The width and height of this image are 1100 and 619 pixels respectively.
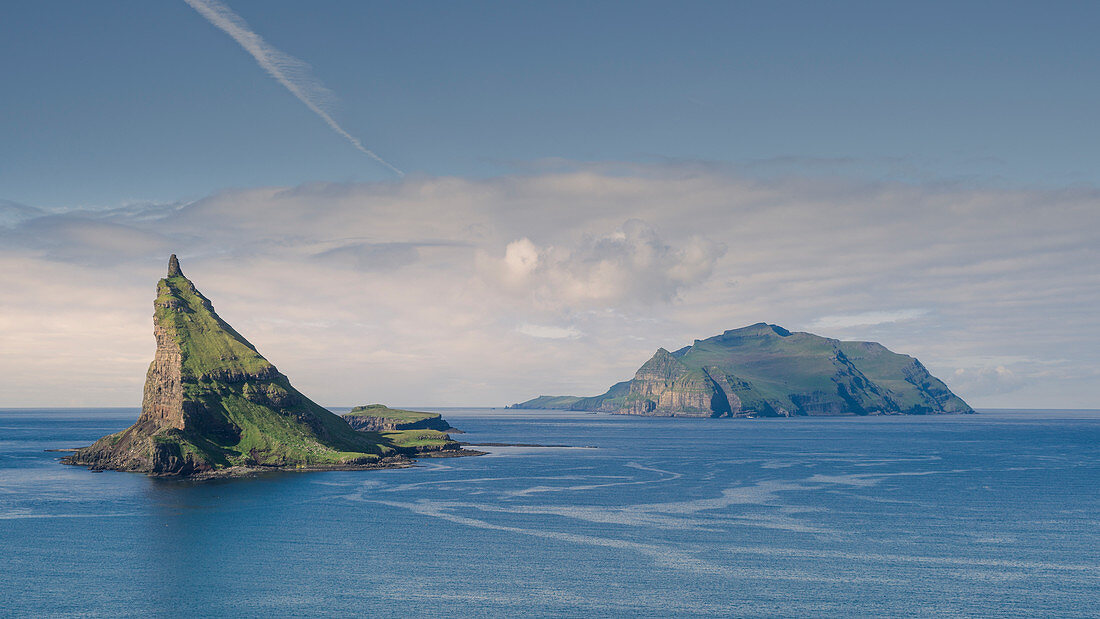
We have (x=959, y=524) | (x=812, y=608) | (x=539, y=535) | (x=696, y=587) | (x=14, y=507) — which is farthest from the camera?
(x=14, y=507)

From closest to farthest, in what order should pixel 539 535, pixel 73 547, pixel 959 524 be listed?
pixel 73 547 < pixel 539 535 < pixel 959 524

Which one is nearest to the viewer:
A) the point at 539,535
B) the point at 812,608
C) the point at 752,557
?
the point at 812,608

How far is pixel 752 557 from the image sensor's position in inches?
4291

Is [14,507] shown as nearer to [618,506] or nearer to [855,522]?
[618,506]

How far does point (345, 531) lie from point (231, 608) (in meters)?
40.4

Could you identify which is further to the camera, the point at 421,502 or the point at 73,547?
the point at 421,502

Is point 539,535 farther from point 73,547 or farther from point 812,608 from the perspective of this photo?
point 73,547

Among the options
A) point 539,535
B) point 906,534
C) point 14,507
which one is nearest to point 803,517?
point 906,534

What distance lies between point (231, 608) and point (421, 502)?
73.2 meters

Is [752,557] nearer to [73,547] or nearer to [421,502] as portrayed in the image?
[421,502]

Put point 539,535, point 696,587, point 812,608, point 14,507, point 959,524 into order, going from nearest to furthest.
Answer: point 812,608, point 696,587, point 539,535, point 959,524, point 14,507

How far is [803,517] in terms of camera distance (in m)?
141

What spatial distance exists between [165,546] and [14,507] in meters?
58.9

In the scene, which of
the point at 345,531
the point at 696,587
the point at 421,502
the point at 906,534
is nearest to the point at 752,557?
the point at 696,587
